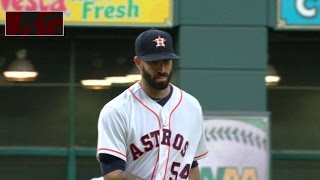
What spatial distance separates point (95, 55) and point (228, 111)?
5.78ft

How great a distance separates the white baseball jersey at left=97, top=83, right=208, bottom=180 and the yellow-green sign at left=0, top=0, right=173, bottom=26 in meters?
4.52

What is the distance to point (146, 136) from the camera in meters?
4.01

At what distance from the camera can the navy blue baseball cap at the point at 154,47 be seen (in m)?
3.98

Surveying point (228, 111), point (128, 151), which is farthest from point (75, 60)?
point (128, 151)

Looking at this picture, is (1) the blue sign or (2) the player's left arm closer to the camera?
(2) the player's left arm

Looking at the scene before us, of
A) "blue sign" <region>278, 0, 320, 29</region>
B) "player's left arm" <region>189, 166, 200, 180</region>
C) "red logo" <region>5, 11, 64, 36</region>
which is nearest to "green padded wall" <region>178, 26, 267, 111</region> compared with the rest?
"blue sign" <region>278, 0, 320, 29</region>

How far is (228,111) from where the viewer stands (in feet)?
28.2

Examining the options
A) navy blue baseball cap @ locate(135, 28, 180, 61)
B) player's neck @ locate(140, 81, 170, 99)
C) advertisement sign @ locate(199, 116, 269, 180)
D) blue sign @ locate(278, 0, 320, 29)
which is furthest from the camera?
blue sign @ locate(278, 0, 320, 29)

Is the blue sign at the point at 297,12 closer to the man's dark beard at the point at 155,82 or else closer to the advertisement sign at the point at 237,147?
the advertisement sign at the point at 237,147

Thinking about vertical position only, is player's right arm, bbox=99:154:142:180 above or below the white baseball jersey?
below

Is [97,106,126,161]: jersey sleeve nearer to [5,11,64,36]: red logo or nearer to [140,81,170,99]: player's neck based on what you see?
[140,81,170,99]: player's neck

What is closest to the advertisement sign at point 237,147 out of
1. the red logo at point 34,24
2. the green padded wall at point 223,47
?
the green padded wall at point 223,47

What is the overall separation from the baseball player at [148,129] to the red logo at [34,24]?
15.4 ft

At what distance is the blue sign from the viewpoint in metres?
8.70
